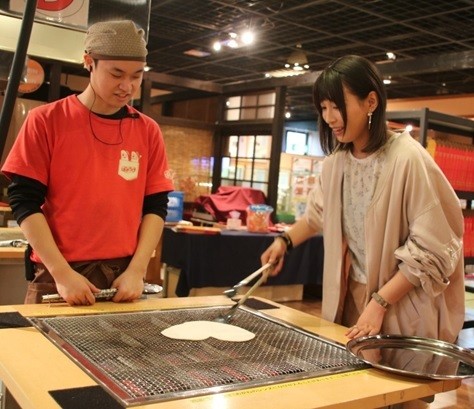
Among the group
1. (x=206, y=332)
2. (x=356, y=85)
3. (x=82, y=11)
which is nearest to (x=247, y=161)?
(x=82, y=11)

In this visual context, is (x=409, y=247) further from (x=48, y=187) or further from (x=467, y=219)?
(x=467, y=219)

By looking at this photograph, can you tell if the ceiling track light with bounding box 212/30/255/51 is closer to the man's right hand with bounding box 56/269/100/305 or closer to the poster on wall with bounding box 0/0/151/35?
the poster on wall with bounding box 0/0/151/35

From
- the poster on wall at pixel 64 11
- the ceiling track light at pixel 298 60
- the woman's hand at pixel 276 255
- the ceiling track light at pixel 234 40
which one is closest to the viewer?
the woman's hand at pixel 276 255

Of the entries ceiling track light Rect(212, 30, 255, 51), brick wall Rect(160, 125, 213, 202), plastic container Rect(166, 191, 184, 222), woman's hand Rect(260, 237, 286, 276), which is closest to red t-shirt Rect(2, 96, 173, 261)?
woman's hand Rect(260, 237, 286, 276)

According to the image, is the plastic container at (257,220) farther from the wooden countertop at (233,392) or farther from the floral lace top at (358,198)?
the wooden countertop at (233,392)

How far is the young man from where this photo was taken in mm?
1465

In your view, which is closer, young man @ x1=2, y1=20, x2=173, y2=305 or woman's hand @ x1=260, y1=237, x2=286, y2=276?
young man @ x1=2, y1=20, x2=173, y2=305

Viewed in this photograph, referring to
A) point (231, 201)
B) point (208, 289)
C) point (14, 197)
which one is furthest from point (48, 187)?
point (231, 201)

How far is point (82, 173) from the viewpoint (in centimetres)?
153

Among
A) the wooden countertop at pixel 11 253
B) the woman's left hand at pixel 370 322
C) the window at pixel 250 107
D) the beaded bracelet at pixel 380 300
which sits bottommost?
the wooden countertop at pixel 11 253

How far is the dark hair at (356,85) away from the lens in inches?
60.2

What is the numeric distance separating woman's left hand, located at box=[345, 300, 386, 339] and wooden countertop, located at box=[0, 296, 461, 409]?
258 mm

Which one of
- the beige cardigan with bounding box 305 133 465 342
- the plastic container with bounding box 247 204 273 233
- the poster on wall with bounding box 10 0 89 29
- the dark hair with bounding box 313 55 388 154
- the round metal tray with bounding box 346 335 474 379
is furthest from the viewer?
the plastic container with bounding box 247 204 273 233

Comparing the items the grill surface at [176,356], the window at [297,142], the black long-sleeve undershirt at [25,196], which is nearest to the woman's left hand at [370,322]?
the grill surface at [176,356]
